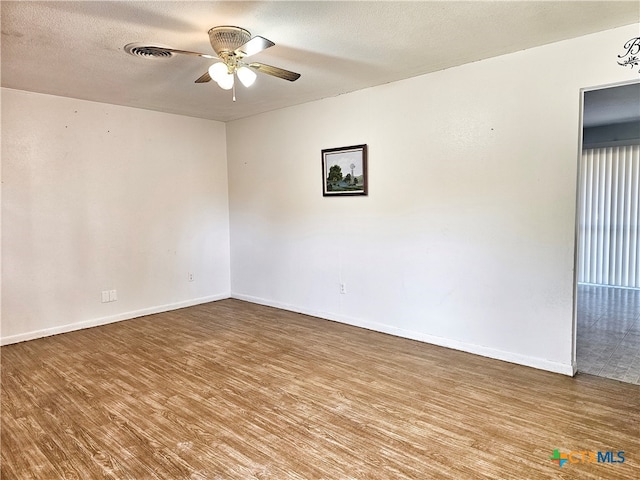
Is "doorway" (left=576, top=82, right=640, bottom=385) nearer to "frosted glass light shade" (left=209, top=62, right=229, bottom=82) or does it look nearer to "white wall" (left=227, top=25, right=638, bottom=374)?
"white wall" (left=227, top=25, right=638, bottom=374)

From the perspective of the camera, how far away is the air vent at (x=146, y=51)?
2.54 meters

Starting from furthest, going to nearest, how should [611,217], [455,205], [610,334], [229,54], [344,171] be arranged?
1. [611,217]
2. [344,171]
3. [610,334]
4. [455,205]
5. [229,54]

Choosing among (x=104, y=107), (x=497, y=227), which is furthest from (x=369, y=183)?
(x=104, y=107)

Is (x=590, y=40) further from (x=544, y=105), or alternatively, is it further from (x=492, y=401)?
(x=492, y=401)

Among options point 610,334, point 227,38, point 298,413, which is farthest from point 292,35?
point 610,334

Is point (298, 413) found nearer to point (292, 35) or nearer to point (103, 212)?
point (292, 35)

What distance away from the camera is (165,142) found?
5.12m

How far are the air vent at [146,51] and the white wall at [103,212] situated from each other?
188 cm

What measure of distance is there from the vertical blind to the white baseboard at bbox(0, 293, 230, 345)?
19.3ft

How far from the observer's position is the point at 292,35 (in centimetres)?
274

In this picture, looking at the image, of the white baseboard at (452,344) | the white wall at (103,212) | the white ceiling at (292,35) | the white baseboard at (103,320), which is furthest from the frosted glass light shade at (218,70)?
the white baseboard at (103,320)

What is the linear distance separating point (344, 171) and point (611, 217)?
4.87 metres

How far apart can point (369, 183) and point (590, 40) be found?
2.13 metres

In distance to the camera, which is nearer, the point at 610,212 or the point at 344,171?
the point at 344,171
